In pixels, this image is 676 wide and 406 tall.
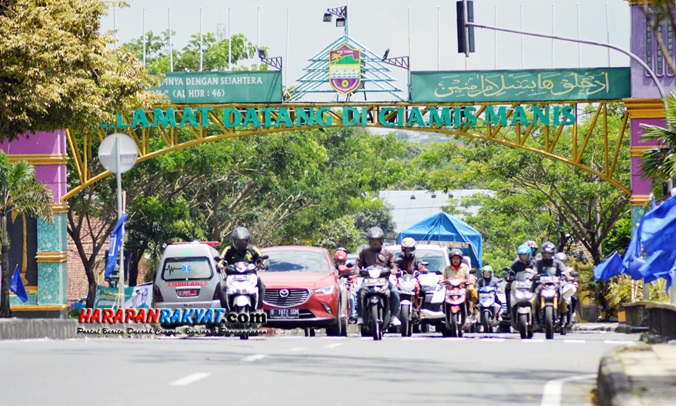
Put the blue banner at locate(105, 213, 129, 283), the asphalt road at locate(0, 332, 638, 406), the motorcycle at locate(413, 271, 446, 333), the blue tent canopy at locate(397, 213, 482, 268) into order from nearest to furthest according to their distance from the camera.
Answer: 1. the asphalt road at locate(0, 332, 638, 406)
2. the motorcycle at locate(413, 271, 446, 333)
3. the blue banner at locate(105, 213, 129, 283)
4. the blue tent canopy at locate(397, 213, 482, 268)

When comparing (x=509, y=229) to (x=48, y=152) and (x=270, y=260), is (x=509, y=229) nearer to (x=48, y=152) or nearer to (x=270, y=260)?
(x=48, y=152)

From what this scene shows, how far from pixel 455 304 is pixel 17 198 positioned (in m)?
14.2

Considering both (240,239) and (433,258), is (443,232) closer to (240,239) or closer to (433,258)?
(433,258)

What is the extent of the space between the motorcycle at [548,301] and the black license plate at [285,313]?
4050mm

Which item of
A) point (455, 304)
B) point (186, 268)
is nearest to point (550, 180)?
point (186, 268)

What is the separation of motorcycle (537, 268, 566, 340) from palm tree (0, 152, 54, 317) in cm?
1518

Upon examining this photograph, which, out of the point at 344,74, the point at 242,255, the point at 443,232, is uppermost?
the point at 344,74

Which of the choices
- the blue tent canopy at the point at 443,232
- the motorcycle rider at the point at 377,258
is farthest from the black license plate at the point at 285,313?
the blue tent canopy at the point at 443,232

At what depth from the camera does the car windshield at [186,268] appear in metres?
28.6

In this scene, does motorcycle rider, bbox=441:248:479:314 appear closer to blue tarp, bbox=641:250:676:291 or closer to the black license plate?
the black license plate

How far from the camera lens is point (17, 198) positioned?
34.2 meters

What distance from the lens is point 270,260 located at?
83.4 feet

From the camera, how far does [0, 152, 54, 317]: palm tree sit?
33812mm

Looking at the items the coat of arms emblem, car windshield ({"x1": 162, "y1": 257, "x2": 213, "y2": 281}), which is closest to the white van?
car windshield ({"x1": 162, "y1": 257, "x2": 213, "y2": 281})
